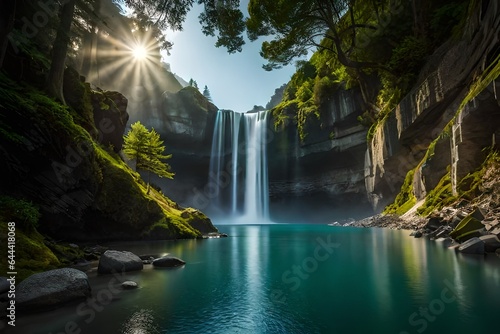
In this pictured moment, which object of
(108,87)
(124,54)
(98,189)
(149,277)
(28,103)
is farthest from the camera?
(124,54)

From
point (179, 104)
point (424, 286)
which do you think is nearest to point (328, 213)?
point (179, 104)

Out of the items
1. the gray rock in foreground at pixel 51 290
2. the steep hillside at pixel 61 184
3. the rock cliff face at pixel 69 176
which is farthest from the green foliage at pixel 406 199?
the gray rock in foreground at pixel 51 290

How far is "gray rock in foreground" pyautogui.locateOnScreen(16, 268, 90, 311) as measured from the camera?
20.6 ft

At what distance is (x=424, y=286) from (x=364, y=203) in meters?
47.6

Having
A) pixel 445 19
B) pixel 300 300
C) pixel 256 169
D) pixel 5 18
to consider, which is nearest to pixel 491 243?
pixel 300 300

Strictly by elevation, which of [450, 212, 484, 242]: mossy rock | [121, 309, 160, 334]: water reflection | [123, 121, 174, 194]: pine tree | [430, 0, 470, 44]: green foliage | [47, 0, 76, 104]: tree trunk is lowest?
[121, 309, 160, 334]: water reflection

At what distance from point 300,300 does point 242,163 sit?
54.5 meters

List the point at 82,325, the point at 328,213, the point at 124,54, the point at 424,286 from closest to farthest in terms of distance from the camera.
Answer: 1. the point at 82,325
2. the point at 424,286
3. the point at 328,213
4. the point at 124,54

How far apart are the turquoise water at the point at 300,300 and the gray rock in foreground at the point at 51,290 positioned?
0.42 m

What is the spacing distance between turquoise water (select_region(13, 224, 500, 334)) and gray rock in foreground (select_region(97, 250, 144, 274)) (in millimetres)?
467

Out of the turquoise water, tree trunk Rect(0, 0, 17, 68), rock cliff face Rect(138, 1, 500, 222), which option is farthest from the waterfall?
tree trunk Rect(0, 0, 17, 68)

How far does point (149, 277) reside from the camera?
9.66 meters

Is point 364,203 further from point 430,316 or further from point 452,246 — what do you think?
point 430,316

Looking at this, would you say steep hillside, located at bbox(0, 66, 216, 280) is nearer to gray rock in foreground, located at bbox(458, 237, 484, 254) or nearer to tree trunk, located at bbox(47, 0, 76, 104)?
tree trunk, located at bbox(47, 0, 76, 104)
